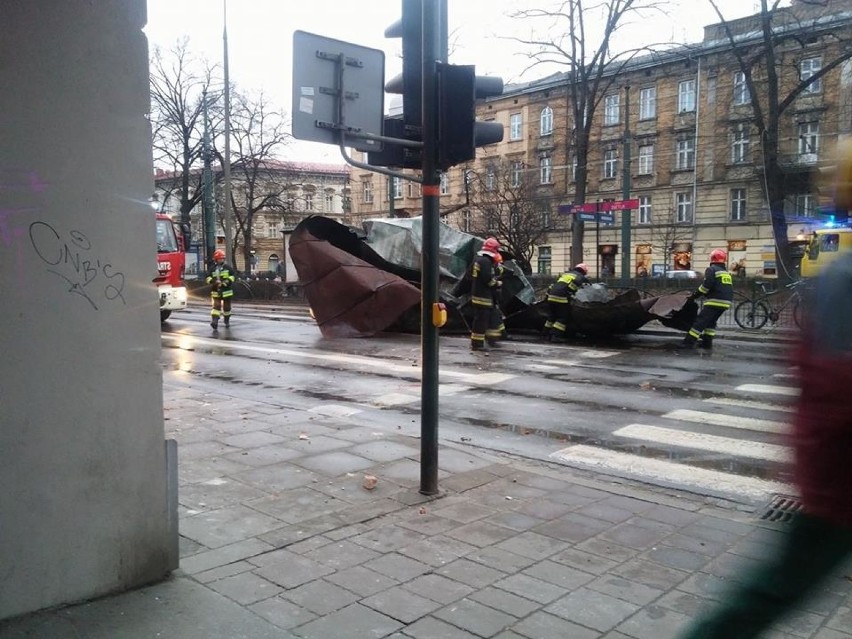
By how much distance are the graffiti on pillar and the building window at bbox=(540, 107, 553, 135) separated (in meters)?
52.7

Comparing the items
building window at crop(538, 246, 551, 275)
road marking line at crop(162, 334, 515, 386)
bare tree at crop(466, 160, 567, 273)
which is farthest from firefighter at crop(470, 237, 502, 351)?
building window at crop(538, 246, 551, 275)

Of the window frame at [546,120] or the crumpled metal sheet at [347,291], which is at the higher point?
the window frame at [546,120]

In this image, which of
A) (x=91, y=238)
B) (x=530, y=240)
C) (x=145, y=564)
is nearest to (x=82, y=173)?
(x=91, y=238)

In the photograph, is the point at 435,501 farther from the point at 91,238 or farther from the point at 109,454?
the point at 91,238

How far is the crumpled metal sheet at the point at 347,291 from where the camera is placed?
52.7 feet

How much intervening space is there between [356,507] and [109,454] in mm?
1817

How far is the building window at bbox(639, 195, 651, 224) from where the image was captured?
169 ft

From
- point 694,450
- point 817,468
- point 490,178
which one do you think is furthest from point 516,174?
point 817,468

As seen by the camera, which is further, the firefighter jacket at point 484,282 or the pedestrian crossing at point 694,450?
the firefighter jacket at point 484,282

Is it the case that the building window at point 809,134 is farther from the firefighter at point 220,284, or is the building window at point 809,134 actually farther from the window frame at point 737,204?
the firefighter at point 220,284

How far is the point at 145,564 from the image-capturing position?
3.42 m

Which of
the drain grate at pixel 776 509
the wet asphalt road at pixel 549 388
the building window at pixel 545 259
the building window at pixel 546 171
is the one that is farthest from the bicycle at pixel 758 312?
the building window at pixel 545 259

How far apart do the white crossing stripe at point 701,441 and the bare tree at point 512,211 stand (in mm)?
22977

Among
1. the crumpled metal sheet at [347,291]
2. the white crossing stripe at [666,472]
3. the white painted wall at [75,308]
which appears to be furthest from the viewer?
the crumpled metal sheet at [347,291]
